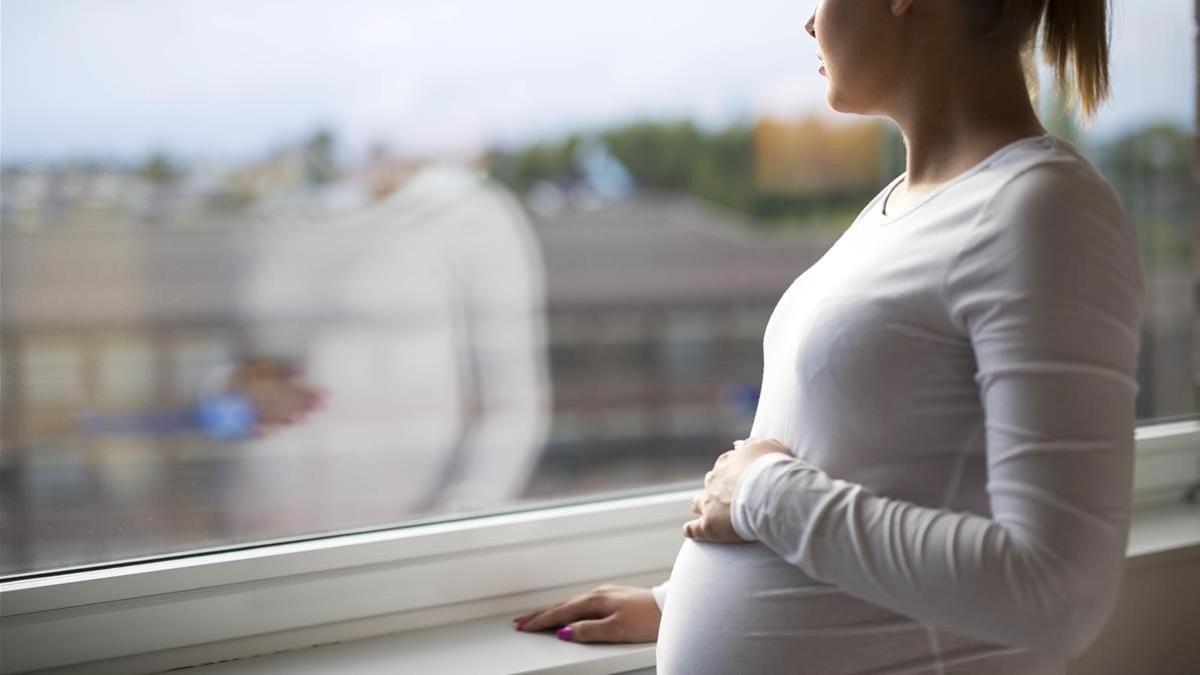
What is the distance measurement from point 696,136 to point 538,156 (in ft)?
1.69

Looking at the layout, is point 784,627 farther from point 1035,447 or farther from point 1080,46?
point 1080,46

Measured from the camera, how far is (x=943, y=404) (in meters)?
0.87

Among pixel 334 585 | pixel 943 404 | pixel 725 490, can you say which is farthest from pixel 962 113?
pixel 334 585

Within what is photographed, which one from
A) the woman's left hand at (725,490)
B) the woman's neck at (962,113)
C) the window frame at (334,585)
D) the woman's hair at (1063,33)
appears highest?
the woman's hair at (1063,33)

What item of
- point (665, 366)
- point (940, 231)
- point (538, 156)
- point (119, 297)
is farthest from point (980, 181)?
point (665, 366)

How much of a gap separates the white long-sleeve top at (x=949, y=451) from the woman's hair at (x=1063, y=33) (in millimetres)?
110

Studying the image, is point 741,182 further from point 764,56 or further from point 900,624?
point 900,624

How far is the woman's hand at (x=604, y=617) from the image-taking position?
1202 mm

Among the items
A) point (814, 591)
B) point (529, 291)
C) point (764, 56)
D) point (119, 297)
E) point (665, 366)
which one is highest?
point (764, 56)

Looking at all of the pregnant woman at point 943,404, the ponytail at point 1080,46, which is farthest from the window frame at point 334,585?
the ponytail at point 1080,46

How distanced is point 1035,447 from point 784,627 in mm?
273

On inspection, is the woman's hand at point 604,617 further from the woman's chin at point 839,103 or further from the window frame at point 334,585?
the woman's chin at point 839,103

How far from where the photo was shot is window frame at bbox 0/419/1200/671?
1089 millimetres

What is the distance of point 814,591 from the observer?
0.92 m
